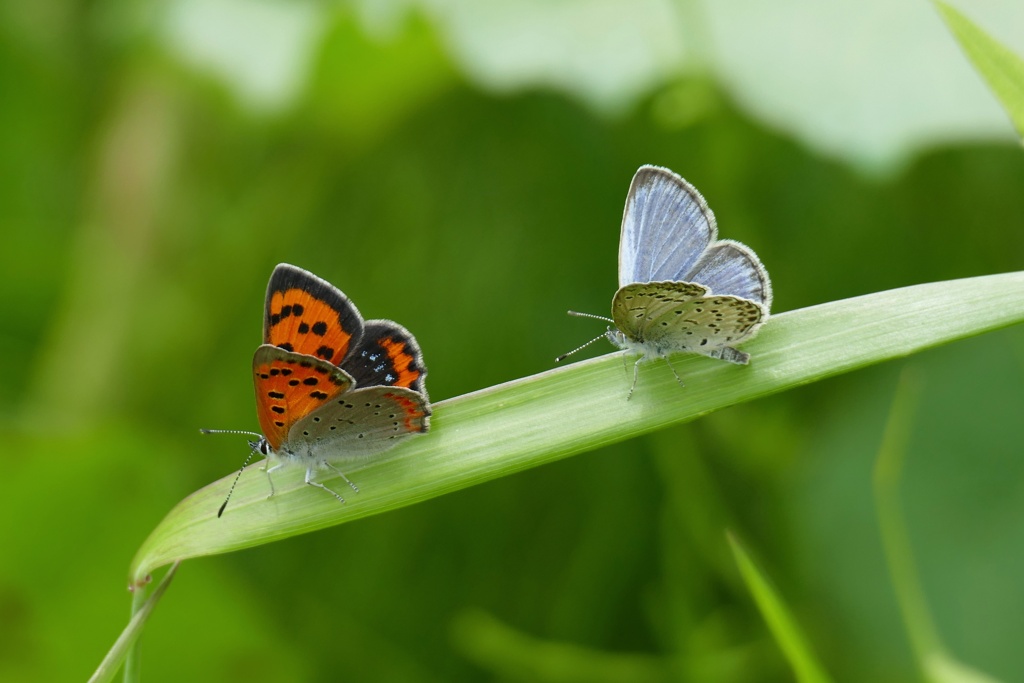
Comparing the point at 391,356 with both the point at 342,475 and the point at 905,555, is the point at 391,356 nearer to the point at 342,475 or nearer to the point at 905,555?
the point at 342,475

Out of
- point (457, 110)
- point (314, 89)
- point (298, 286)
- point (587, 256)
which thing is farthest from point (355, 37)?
point (298, 286)

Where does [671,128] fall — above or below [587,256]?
above

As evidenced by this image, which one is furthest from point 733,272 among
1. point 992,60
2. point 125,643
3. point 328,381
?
point 125,643

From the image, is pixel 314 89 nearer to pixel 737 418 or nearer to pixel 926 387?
pixel 737 418

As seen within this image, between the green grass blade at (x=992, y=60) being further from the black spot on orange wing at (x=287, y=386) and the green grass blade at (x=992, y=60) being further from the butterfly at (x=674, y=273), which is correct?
the black spot on orange wing at (x=287, y=386)

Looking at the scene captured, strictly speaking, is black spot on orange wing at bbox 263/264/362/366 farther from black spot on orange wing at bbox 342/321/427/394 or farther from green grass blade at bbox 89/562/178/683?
green grass blade at bbox 89/562/178/683

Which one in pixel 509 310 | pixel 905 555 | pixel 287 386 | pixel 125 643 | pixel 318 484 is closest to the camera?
pixel 125 643

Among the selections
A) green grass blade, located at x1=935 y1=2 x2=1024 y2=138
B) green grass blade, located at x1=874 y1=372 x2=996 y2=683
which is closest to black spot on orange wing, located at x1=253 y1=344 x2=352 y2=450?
green grass blade, located at x1=874 y1=372 x2=996 y2=683
